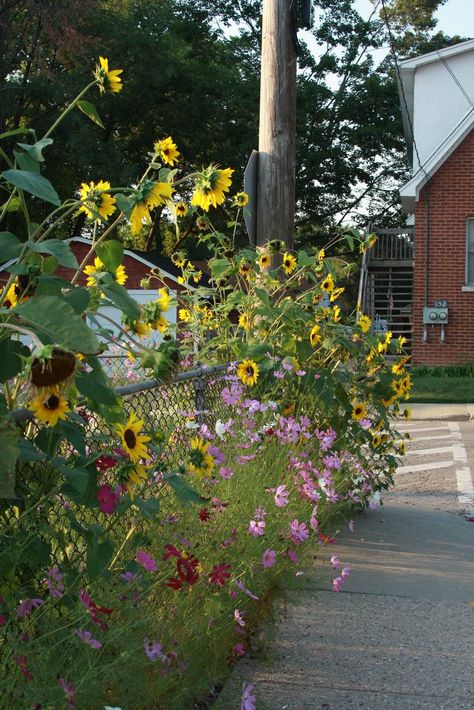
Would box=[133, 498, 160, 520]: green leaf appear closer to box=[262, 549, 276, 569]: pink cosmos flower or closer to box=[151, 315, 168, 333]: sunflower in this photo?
box=[151, 315, 168, 333]: sunflower

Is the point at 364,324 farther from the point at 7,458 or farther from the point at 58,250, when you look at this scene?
the point at 7,458

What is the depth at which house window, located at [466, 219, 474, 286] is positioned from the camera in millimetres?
21906

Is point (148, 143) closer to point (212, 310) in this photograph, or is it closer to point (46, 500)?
point (212, 310)

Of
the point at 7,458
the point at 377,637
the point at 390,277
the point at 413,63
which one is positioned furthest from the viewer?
the point at 390,277

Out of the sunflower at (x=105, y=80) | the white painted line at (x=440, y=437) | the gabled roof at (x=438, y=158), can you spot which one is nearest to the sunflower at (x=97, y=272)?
the sunflower at (x=105, y=80)

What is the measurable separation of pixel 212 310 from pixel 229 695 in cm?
349

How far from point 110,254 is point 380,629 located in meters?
2.22

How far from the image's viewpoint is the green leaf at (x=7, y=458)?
8.04 ft

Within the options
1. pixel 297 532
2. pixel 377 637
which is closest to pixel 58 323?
pixel 297 532

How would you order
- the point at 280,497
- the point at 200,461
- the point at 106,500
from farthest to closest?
1. the point at 280,497
2. the point at 200,461
3. the point at 106,500

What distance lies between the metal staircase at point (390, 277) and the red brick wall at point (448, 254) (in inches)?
75.7

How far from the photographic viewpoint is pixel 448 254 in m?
21.9

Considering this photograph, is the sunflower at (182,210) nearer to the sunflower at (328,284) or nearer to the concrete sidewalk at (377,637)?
the concrete sidewalk at (377,637)

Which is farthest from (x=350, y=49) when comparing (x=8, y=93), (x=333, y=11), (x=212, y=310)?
(x=212, y=310)
